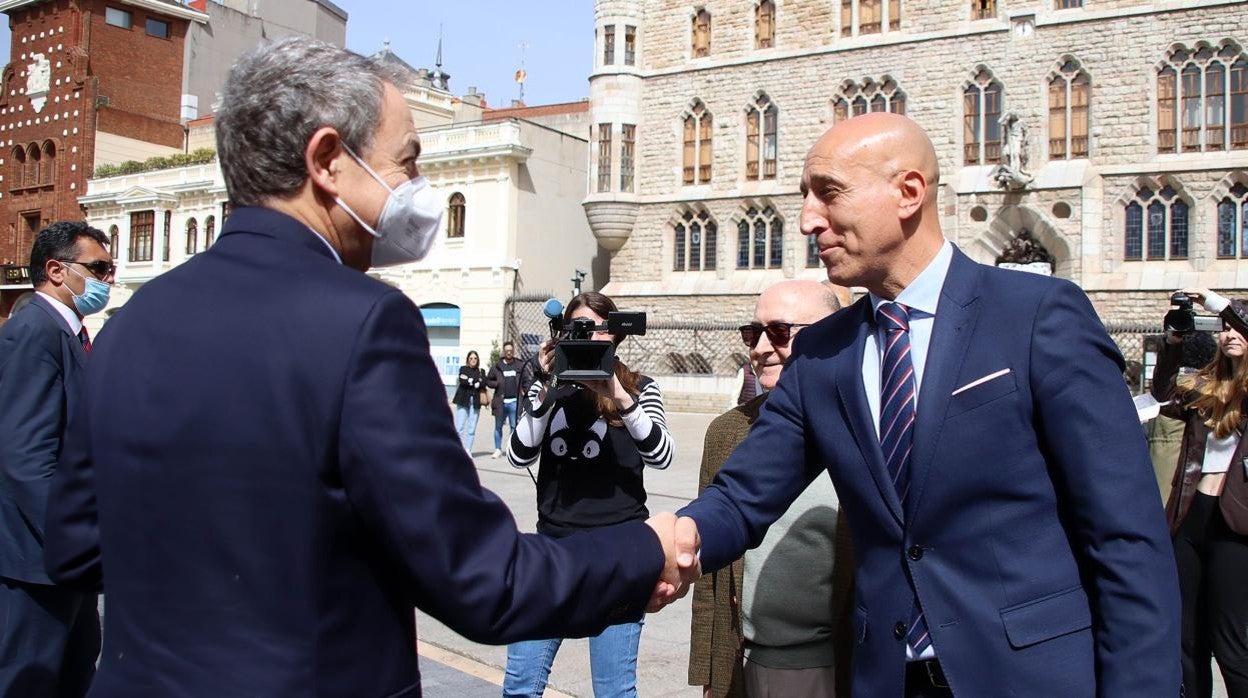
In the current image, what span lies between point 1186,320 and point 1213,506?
82cm

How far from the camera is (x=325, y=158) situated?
1.80 metres

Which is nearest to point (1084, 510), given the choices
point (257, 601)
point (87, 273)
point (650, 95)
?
point (257, 601)

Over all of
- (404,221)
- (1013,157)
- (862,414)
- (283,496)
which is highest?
(1013,157)

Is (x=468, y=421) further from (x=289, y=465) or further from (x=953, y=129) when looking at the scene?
(x=953, y=129)

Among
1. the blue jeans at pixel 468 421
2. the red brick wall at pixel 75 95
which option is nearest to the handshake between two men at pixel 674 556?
the blue jeans at pixel 468 421

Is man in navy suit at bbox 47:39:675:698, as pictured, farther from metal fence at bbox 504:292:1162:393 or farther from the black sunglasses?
metal fence at bbox 504:292:1162:393

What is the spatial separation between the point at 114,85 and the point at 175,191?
6.89 meters

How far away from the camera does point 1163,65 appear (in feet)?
85.0

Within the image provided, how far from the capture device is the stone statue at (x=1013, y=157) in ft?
87.5

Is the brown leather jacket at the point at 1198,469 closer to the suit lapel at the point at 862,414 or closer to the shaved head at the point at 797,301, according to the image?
the shaved head at the point at 797,301

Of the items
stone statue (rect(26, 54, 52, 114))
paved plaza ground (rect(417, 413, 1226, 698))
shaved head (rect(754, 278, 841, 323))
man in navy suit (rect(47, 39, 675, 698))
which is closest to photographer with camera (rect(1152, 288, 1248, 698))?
paved plaza ground (rect(417, 413, 1226, 698))

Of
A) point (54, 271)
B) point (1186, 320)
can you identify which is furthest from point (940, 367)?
point (54, 271)

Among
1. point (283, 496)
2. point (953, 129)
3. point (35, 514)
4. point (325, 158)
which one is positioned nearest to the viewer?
point (283, 496)

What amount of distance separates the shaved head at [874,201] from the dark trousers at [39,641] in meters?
2.90
